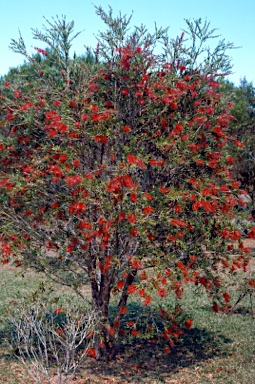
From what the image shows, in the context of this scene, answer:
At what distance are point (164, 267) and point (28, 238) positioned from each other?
1673 mm

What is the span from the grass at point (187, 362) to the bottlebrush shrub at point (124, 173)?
0.39 metres

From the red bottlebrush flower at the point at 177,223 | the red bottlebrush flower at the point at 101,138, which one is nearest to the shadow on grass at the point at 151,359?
the red bottlebrush flower at the point at 177,223

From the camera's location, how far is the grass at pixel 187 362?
6.45m

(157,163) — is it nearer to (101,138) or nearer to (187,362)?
(101,138)

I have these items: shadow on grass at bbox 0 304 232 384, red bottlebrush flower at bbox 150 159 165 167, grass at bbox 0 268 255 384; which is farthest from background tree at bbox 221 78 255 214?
red bottlebrush flower at bbox 150 159 165 167

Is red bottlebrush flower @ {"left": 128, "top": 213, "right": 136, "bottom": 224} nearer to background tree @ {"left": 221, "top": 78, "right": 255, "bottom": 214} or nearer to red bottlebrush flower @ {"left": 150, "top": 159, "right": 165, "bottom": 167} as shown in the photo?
red bottlebrush flower @ {"left": 150, "top": 159, "right": 165, "bottom": 167}

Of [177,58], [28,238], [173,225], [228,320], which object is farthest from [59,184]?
[228,320]

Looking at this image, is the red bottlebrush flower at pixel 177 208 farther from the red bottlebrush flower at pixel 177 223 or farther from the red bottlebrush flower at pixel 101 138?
the red bottlebrush flower at pixel 101 138

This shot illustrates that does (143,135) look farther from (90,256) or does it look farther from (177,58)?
(90,256)

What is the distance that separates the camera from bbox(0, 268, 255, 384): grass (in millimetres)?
6449

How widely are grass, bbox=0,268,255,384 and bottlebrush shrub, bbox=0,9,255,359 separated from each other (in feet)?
1.27

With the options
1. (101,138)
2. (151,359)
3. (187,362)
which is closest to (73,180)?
(101,138)

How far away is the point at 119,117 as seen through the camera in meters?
6.15

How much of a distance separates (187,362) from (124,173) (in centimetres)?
293
